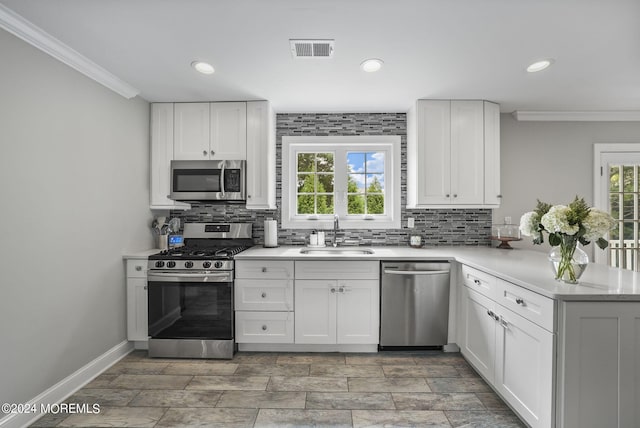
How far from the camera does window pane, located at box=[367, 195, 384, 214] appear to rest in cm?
351

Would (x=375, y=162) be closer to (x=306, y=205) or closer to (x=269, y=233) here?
(x=306, y=205)

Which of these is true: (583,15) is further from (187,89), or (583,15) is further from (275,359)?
(275,359)

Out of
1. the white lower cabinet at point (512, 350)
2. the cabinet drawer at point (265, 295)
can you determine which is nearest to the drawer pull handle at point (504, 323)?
the white lower cabinet at point (512, 350)

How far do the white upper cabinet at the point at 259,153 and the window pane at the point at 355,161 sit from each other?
2.99 ft

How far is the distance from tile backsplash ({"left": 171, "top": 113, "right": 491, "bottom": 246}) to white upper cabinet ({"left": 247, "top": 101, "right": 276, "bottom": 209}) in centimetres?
34

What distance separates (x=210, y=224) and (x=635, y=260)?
4.44 m

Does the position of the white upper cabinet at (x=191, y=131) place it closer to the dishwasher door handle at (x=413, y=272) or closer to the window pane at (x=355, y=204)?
the window pane at (x=355, y=204)

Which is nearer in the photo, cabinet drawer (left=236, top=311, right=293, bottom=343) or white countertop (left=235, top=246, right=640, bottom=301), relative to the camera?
white countertop (left=235, top=246, right=640, bottom=301)

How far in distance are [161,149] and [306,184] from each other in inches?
59.3

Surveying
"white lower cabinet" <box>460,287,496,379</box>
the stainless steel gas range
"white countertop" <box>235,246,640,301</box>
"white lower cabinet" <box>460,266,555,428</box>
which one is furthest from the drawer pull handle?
the stainless steel gas range

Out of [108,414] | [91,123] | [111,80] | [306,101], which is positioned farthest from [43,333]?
[306,101]

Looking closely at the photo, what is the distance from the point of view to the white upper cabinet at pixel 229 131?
3105 millimetres

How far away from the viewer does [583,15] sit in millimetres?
1735

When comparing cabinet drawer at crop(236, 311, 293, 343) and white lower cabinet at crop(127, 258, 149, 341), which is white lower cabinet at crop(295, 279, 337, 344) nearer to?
cabinet drawer at crop(236, 311, 293, 343)
